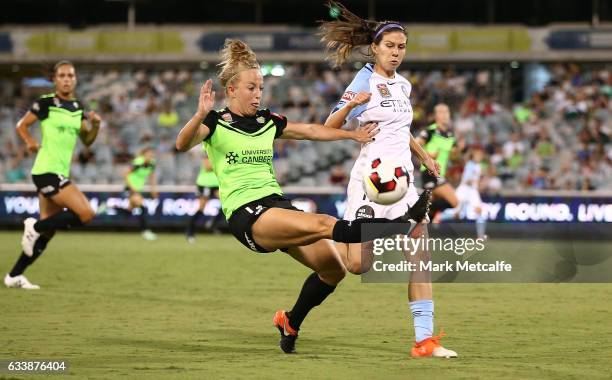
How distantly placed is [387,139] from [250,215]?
118 centimetres

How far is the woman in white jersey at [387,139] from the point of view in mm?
8117

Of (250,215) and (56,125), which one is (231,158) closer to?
(250,215)

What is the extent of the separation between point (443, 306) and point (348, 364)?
406 cm

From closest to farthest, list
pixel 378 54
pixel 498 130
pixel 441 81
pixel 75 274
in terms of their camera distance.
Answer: pixel 378 54 → pixel 75 274 → pixel 498 130 → pixel 441 81

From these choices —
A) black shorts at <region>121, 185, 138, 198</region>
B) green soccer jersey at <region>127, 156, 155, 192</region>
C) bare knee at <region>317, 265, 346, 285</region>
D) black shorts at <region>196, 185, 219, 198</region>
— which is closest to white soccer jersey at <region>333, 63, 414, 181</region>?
bare knee at <region>317, 265, 346, 285</region>

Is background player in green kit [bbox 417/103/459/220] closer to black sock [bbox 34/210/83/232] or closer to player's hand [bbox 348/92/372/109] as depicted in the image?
black sock [bbox 34/210/83/232]

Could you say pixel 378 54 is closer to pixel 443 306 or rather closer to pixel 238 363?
pixel 238 363

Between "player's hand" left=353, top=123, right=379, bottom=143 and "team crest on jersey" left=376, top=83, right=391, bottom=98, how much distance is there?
0.24 metres

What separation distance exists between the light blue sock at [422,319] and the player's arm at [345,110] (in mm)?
1424

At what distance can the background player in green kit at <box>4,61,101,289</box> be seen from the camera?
42.2ft

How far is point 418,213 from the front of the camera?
26.0 ft

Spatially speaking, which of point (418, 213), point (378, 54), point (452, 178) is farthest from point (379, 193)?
point (452, 178)

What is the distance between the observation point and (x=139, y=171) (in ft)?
80.3

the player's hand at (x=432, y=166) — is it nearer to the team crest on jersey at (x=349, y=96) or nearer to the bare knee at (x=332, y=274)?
the team crest on jersey at (x=349, y=96)
